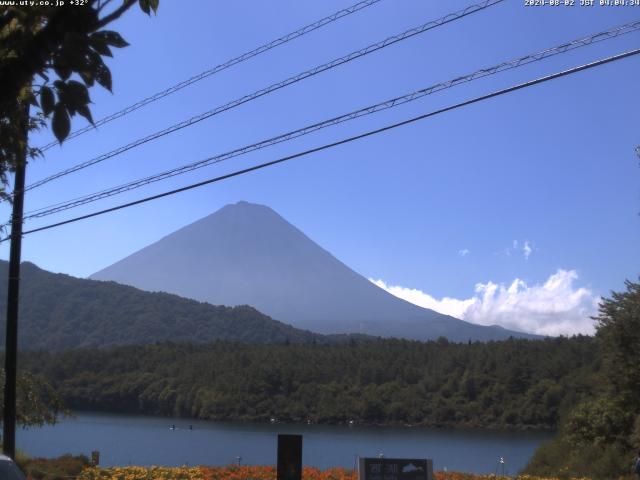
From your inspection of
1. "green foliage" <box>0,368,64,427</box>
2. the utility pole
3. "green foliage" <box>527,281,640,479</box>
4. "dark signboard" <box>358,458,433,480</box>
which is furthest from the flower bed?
"green foliage" <box>527,281,640,479</box>

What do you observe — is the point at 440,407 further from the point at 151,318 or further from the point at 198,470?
the point at 151,318

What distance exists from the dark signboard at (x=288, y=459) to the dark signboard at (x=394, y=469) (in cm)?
86

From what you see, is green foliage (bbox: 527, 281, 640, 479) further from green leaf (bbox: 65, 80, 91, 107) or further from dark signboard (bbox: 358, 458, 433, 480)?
green leaf (bbox: 65, 80, 91, 107)

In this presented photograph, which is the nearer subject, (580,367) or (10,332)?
(10,332)

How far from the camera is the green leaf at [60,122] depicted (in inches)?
128

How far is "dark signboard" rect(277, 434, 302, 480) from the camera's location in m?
10.6

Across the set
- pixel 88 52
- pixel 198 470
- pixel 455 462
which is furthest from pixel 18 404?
pixel 455 462

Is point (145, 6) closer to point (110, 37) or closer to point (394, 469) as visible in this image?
point (110, 37)

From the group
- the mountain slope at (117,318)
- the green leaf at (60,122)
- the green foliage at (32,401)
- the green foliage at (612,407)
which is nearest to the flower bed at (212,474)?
the green foliage at (32,401)

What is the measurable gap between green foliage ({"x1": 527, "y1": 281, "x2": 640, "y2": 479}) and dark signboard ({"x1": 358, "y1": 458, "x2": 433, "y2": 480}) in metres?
13.1

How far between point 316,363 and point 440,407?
65.8ft

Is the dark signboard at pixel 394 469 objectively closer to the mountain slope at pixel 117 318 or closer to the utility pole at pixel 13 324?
the utility pole at pixel 13 324

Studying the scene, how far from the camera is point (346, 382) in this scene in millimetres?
88375

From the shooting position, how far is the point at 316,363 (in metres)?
94.2
